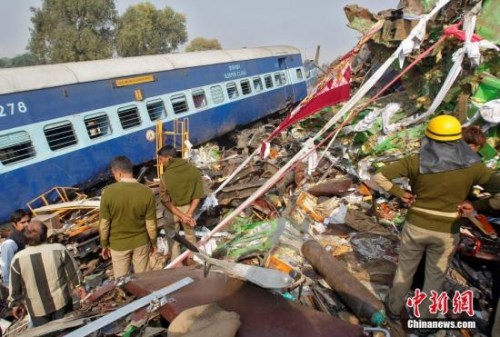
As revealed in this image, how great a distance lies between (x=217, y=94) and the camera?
1251 centimetres

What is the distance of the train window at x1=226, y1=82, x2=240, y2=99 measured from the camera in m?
13.1

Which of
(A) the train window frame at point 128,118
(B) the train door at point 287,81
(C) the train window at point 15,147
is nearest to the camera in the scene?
(C) the train window at point 15,147

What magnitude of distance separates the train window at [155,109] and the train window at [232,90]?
332 centimetres

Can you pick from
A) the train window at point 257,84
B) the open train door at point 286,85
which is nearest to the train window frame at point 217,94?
the train window at point 257,84

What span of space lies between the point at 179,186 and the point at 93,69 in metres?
5.41

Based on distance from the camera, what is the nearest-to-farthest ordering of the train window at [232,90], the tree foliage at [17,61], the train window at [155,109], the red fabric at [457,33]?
the red fabric at [457,33], the train window at [155,109], the train window at [232,90], the tree foliage at [17,61]

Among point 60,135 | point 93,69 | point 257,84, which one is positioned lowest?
point 60,135

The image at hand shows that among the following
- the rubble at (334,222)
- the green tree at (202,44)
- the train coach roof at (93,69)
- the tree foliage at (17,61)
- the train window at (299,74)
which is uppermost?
the tree foliage at (17,61)

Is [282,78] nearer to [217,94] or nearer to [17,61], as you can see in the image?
[217,94]

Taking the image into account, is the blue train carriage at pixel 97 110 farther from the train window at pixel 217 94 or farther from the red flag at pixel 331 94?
the red flag at pixel 331 94

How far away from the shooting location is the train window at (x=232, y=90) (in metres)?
13.1

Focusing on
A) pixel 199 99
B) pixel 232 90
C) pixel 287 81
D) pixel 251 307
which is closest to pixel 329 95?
pixel 251 307

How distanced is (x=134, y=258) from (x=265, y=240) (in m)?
1.56

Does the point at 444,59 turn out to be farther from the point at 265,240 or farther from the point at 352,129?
the point at 265,240
